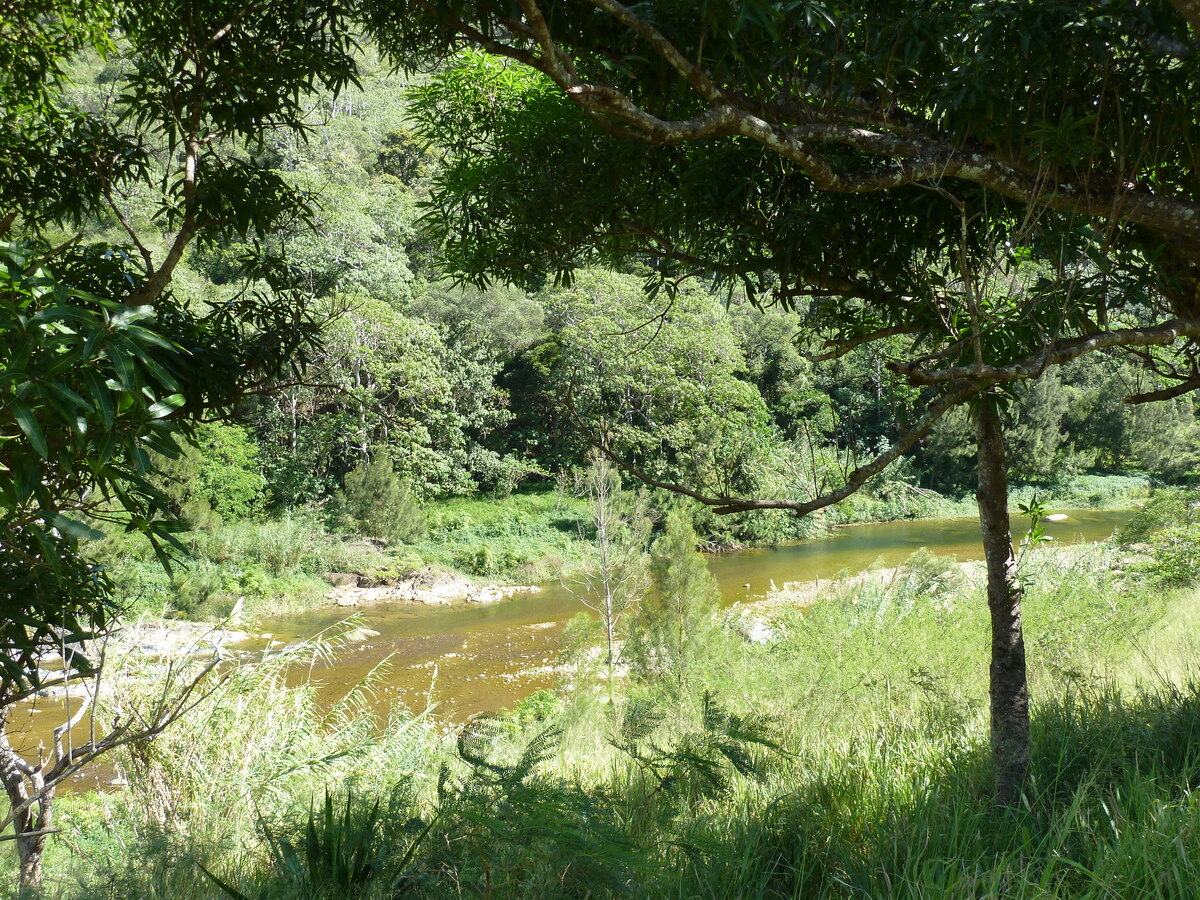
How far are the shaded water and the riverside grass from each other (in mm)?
3666

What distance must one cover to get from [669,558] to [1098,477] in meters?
25.1

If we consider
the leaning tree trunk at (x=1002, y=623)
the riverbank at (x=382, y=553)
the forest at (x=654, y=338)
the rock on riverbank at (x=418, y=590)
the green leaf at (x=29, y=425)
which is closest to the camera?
the green leaf at (x=29, y=425)

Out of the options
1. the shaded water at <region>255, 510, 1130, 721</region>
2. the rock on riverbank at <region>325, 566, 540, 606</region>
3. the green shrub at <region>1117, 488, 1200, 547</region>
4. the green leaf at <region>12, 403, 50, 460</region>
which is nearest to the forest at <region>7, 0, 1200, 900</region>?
the green leaf at <region>12, 403, 50, 460</region>

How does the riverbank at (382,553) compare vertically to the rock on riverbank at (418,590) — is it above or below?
above

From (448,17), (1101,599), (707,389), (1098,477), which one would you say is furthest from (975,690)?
(1098,477)

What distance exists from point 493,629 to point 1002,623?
13210 mm

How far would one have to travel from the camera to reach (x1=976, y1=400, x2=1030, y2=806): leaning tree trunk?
2.68 metres

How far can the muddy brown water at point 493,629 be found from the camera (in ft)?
36.8

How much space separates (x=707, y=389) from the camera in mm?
22062

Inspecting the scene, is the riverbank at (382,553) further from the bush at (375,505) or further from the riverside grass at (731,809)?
the riverside grass at (731,809)

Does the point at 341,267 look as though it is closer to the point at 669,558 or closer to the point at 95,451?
the point at 669,558

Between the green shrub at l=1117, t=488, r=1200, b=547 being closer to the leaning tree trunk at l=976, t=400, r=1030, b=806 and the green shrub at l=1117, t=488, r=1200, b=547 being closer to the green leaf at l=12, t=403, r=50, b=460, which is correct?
the leaning tree trunk at l=976, t=400, r=1030, b=806

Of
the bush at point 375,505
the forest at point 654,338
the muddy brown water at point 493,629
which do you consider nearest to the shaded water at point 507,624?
the muddy brown water at point 493,629

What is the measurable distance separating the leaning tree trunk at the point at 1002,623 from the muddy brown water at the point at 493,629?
210 inches
